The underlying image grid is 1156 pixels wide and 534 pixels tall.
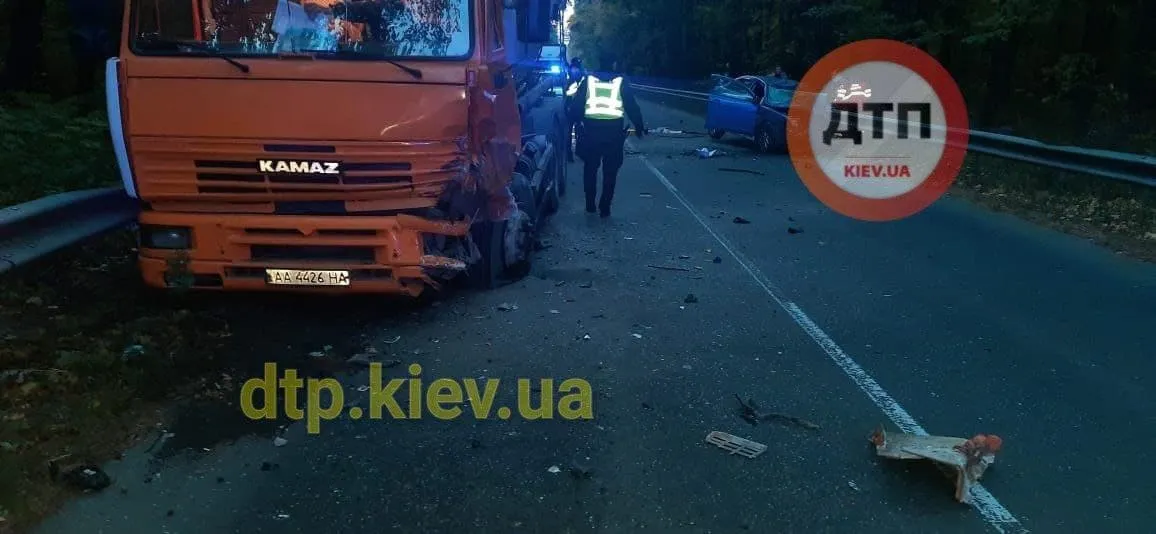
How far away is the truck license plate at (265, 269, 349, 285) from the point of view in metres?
6.38

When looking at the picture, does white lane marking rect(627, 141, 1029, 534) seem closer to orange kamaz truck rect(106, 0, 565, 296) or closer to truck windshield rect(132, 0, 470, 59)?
orange kamaz truck rect(106, 0, 565, 296)

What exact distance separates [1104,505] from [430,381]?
3555 millimetres

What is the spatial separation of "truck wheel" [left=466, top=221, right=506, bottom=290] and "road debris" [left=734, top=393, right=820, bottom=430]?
299cm

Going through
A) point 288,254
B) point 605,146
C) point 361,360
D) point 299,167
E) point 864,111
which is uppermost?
point 864,111

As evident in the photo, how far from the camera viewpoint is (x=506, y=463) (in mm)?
4559

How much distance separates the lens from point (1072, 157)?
11.3 metres

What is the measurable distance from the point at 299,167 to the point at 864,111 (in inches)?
568

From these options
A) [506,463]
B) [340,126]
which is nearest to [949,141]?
[340,126]

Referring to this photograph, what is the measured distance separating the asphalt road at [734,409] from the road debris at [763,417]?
2.1 inches

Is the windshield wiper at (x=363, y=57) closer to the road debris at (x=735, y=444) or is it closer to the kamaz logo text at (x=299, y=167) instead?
the kamaz logo text at (x=299, y=167)

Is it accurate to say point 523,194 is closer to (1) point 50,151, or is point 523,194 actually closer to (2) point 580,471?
(2) point 580,471

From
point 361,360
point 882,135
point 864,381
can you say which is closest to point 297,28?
point 361,360

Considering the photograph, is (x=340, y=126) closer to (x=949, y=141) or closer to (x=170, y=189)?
(x=170, y=189)

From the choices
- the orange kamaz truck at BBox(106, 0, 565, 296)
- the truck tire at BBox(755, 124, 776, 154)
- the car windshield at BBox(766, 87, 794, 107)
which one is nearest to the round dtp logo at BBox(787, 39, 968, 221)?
the car windshield at BBox(766, 87, 794, 107)
